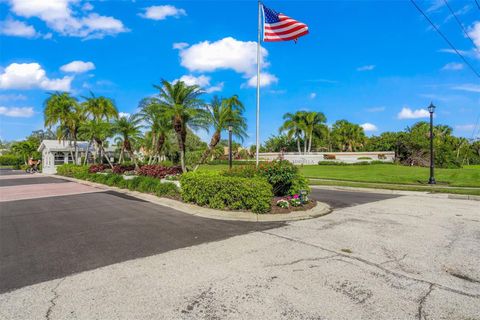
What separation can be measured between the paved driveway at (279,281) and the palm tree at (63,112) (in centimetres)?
2609

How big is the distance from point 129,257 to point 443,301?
15.7 feet

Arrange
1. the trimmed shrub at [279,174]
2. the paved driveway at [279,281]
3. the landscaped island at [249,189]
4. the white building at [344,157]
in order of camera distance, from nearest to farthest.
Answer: the paved driveway at [279,281] < the landscaped island at [249,189] < the trimmed shrub at [279,174] < the white building at [344,157]

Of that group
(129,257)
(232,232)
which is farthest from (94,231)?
(232,232)

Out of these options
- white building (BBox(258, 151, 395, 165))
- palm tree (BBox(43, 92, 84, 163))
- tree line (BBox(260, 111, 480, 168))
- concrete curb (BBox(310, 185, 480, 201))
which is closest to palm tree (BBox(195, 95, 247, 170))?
concrete curb (BBox(310, 185, 480, 201))

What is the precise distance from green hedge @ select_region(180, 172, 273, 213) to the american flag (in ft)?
19.1

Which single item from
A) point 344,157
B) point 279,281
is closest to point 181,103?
point 279,281

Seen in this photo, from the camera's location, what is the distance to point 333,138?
61719mm

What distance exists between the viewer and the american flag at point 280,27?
10727mm

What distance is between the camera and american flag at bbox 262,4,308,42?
35.2ft

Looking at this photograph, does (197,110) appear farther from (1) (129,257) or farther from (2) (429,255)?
(2) (429,255)

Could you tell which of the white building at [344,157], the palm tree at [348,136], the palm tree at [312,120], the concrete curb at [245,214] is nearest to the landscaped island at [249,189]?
the concrete curb at [245,214]

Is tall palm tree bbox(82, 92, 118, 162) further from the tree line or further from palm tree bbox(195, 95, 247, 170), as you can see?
the tree line

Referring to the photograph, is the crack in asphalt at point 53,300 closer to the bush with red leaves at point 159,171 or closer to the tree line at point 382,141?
the bush with red leaves at point 159,171

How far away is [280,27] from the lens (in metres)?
11.0
